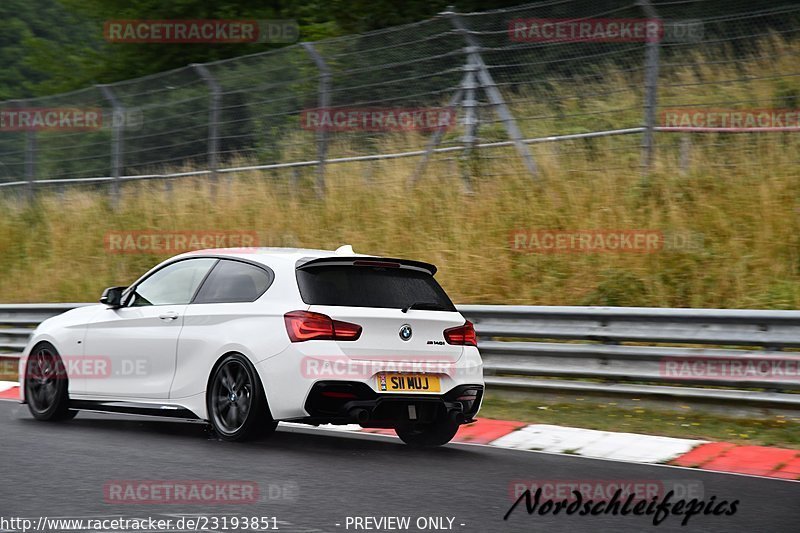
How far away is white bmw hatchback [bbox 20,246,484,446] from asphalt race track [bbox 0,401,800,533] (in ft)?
0.94

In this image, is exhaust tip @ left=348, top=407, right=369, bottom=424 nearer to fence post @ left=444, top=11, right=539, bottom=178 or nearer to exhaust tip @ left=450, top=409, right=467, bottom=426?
exhaust tip @ left=450, top=409, right=467, bottom=426

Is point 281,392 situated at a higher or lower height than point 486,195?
lower

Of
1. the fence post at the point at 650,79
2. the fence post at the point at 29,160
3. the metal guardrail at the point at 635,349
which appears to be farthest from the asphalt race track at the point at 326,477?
the fence post at the point at 29,160

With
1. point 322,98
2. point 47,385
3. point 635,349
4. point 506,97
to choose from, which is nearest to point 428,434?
point 635,349

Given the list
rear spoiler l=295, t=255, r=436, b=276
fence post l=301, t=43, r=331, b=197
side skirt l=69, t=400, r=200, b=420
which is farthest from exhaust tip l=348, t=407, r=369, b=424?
fence post l=301, t=43, r=331, b=197

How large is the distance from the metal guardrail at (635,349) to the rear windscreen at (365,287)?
212 centimetres

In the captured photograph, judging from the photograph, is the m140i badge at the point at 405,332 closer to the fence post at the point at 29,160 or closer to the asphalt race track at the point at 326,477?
the asphalt race track at the point at 326,477

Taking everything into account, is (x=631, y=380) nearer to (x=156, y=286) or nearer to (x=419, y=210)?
(x=156, y=286)

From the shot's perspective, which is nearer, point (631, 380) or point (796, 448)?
point (796, 448)

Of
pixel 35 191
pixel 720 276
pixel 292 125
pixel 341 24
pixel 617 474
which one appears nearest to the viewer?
pixel 617 474

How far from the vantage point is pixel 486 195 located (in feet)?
51.0

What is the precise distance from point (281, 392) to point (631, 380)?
3575 mm

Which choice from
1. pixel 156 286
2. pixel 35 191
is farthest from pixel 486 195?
pixel 35 191

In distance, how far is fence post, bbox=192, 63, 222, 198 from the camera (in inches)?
712
